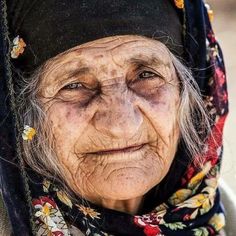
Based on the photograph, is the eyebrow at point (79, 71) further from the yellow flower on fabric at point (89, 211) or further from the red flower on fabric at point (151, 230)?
the red flower on fabric at point (151, 230)

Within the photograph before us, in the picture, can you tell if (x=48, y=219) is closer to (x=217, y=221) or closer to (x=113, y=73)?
(x=113, y=73)

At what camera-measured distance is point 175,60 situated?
98.3 inches

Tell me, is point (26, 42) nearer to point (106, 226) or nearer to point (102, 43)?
point (102, 43)

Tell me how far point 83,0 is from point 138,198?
87 centimetres

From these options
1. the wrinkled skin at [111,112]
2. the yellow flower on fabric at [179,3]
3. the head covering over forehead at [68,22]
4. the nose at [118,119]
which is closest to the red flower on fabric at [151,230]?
the wrinkled skin at [111,112]

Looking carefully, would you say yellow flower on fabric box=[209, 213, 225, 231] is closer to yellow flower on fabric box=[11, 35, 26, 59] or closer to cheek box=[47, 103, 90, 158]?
cheek box=[47, 103, 90, 158]

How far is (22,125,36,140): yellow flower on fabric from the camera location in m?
2.39

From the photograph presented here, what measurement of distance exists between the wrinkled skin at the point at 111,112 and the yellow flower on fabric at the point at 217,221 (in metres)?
0.37

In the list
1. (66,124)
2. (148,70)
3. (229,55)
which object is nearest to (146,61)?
(148,70)

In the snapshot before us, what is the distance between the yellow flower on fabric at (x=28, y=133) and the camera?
239cm

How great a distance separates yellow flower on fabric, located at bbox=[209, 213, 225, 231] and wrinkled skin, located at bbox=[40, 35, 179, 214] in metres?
0.37

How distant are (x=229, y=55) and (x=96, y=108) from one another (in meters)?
5.20

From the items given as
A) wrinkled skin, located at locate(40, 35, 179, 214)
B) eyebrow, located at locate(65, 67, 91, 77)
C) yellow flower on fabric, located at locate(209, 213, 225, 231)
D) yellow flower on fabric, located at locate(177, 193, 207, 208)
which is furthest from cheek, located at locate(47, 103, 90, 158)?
yellow flower on fabric, located at locate(209, 213, 225, 231)

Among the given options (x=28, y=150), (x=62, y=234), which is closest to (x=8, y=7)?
(x=28, y=150)
